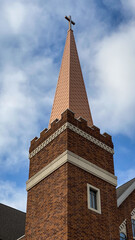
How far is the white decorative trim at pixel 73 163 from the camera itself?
20.4 m

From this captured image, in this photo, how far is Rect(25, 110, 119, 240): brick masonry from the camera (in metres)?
18.7

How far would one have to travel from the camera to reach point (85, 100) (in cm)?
2628

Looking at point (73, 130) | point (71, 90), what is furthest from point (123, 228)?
point (71, 90)

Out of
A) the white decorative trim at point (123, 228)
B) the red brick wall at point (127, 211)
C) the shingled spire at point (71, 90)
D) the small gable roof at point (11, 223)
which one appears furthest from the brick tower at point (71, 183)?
the small gable roof at point (11, 223)

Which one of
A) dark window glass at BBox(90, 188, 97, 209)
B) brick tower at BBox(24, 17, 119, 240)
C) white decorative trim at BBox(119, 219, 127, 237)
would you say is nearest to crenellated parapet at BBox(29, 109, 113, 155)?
brick tower at BBox(24, 17, 119, 240)

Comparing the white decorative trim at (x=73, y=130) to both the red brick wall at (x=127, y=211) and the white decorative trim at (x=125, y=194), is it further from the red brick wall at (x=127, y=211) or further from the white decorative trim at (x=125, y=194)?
the red brick wall at (x=127, y=211)

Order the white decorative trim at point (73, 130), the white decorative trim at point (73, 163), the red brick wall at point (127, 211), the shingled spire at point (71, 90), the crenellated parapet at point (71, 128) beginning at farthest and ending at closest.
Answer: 1. the shingled spire at point (71, 90)
2. the red brick wall at point (127, 211)
3. the crenellated parapet at point (71, 128)
4. the white decorative trim at point (73, 130)
5. the white decorative trim at point (73, 163)

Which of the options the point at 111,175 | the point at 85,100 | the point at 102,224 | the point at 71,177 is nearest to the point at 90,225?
the point at 102,224

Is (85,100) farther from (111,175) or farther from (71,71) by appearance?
(111,175)

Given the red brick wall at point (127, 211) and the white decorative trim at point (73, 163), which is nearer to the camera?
the white decorative trim at point (73, 163)

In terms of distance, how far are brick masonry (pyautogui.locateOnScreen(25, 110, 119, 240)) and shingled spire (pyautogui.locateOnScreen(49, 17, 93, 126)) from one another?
2127 millimetres

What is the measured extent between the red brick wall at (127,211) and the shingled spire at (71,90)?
18.5ft

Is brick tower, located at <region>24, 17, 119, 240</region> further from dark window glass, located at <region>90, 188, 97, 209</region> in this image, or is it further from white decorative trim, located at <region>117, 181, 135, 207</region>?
white decorative trim, located at <region>117, 181, 135, 207</region>

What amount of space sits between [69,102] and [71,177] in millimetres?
6703
